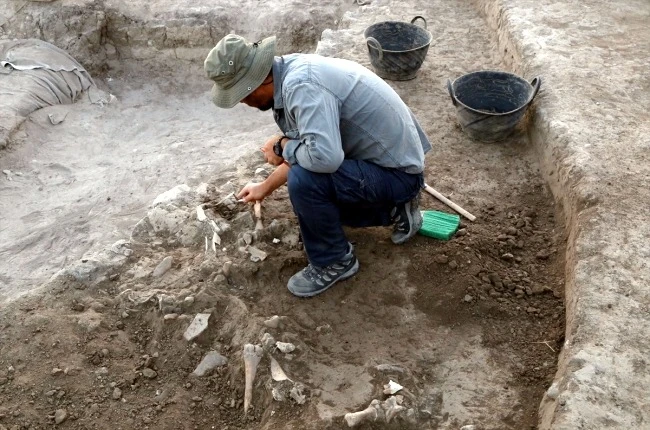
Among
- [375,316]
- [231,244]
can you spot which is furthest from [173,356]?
[375,316]

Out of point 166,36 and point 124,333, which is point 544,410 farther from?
point 166,36

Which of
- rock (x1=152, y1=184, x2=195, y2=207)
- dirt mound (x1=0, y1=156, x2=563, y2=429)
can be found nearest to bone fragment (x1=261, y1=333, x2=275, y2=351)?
dirt mound (x1=0, y1=156, x2=563, y2=429)

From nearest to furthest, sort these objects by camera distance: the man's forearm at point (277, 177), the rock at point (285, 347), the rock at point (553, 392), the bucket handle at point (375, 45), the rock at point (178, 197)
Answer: the rock at point (553, 392)
the rock at point (285, 347)
the man's forearm at point (277, 177)
the rock at point (178, 197)
the bucket handle at point (375, 45)

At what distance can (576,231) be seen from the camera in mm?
3643

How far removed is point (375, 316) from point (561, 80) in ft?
8.53

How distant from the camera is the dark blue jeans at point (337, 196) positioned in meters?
3.28

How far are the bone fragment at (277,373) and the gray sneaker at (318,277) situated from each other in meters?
0.54

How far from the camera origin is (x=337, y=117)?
10.2 ft

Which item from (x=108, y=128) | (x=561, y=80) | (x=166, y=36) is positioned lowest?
(x=108, y=128)

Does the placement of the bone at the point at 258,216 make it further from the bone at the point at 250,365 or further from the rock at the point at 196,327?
the bone at the point at 250,365

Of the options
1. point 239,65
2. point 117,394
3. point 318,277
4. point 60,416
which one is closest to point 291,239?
point 318,277

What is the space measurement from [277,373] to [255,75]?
1480 mm

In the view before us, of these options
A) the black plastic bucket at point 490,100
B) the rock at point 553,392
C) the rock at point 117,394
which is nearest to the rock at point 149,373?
the rock at point 117,394

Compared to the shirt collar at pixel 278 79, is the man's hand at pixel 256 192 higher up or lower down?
lower down
